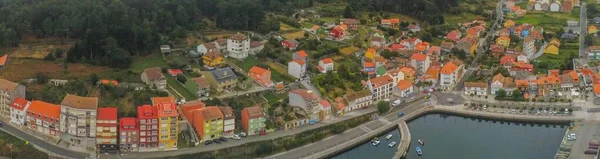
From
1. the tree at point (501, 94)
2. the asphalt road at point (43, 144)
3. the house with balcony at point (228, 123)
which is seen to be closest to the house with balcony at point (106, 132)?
the asphalt road at point (43, 144)

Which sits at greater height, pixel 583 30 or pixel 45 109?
pixel 583 30

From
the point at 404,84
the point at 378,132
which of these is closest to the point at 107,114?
the point at 378,132

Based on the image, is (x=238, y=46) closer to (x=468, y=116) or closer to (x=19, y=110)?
(x=468, y=116)

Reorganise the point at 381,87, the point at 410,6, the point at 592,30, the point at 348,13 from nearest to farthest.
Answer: the point at 381,87 < the point at 592,30 < the point at 348,13 < the point at 410,6

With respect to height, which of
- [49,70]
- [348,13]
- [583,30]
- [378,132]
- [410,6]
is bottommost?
[378,132]

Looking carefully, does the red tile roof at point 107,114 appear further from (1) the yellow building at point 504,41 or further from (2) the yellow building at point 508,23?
(2) the yellow building at point 508,23

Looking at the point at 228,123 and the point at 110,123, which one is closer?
the point at 110,123

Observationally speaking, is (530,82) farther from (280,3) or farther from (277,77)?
(280,3)

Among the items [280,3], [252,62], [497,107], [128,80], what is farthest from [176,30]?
→ [497,107]
